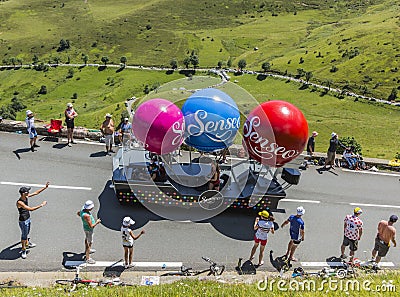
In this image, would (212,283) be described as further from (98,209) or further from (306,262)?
(98,209)

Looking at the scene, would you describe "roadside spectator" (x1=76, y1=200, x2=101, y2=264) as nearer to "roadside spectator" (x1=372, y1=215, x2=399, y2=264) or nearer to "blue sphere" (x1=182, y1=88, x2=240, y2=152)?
"blue sphere" (x1=182, y1=88, x2=240, y2=152)

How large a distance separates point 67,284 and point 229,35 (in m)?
161

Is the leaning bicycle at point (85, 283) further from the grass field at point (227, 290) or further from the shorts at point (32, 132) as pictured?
the shorts at point (32, 132)

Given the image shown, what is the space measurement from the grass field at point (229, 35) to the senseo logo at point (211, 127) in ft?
246

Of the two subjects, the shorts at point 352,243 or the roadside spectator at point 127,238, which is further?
the shorts at point 352,243

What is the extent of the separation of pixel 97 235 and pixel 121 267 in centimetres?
177

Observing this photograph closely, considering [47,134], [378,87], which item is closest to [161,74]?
[378,87]

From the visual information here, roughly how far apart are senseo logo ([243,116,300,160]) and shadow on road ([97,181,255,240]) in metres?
2.37

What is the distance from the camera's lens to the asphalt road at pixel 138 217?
39.4ft

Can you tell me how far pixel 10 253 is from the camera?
11.5 meters

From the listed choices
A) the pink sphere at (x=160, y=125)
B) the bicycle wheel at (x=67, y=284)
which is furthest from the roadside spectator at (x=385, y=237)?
the bicycle wheel at (x=67, y=284)

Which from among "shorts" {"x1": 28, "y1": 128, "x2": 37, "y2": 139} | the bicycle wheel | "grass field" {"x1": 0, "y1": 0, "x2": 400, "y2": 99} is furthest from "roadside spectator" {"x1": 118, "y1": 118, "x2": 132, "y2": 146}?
"grass field" {"x1": 0, "y1": 0, "x2": 400, "y2": 99}

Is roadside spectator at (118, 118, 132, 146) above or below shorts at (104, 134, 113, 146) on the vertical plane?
above

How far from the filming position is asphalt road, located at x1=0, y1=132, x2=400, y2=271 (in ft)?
39.4
